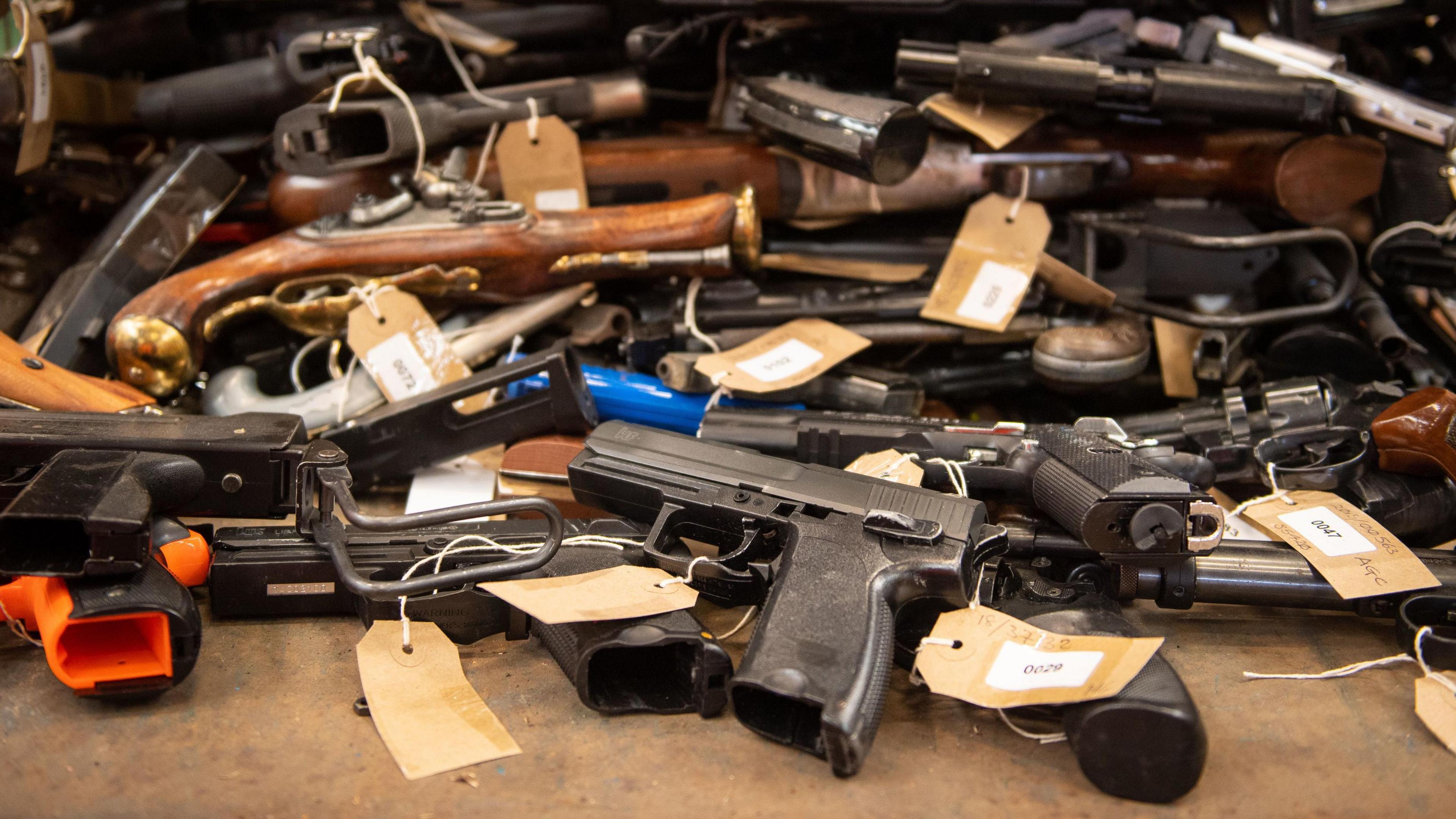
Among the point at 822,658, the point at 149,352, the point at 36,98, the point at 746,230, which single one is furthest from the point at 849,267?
the point at 36,98

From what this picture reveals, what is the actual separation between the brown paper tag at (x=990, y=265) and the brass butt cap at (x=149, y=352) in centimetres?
142

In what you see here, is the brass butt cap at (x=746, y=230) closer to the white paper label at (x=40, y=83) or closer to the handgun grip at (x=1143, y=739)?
the handgun grip at (x=1143, y=739)

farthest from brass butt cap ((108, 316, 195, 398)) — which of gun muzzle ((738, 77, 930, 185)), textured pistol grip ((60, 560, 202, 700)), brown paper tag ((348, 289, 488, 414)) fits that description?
gun muzzle ((738, 77, 930, 185))

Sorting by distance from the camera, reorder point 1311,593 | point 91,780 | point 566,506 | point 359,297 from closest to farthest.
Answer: point 91,780 → point 1311,593 → point 566,506 → point 359,297

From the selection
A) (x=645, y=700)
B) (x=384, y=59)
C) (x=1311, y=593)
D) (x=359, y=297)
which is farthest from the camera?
(x=384, y=59)

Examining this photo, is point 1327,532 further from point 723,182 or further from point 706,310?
point 723,182

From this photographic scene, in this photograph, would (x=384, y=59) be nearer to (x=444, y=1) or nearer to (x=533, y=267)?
(x=444, y=1)

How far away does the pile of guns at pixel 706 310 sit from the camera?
52.2 inches

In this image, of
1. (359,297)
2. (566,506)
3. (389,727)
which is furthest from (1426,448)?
(359,297)

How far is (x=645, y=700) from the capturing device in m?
1.28

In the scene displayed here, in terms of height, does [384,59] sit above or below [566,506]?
above

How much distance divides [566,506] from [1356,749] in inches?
47.3

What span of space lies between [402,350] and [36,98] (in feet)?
3.13

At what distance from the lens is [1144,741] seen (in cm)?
110
